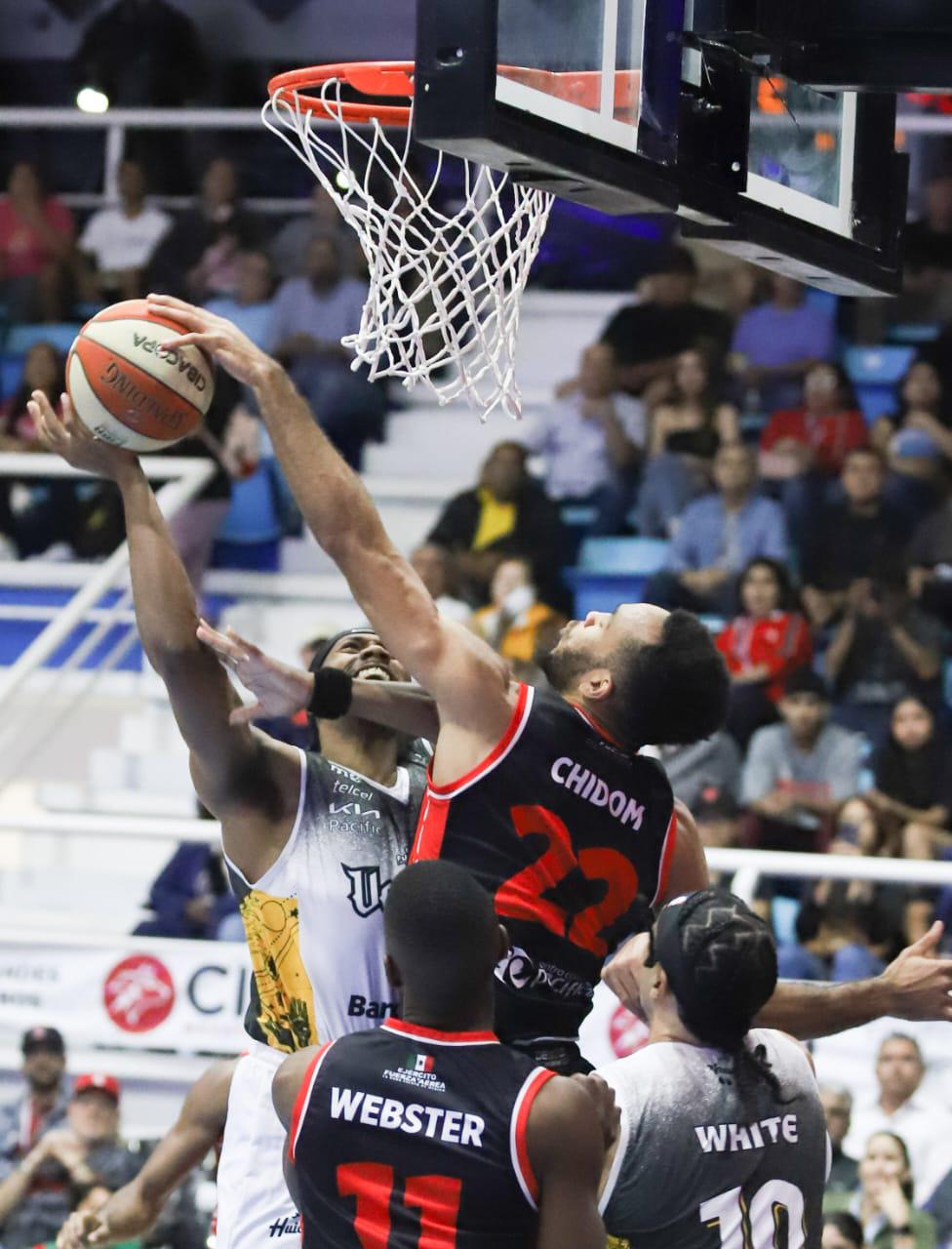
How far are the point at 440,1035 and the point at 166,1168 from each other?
5.97 feet

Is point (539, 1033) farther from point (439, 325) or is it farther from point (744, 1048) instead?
point (439, 325)

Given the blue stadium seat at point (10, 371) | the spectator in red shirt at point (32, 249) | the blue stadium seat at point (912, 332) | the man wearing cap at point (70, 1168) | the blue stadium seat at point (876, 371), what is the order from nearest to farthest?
the man wearing cap at point (70, 1168), the blue stadium seat at point (876, 371), the blue stadium seat at point (912, 332), the blue stadium seat at point (10, 371), the spectator in red shirt at point (32, 249)

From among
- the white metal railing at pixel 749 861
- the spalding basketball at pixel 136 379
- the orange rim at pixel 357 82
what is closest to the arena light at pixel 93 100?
the white metal railing at pixel 749 861

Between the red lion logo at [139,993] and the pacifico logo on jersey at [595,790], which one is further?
→ the red lion logo at [139,993]

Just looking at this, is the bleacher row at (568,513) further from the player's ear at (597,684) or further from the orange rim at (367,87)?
the player's ear at (597,684)

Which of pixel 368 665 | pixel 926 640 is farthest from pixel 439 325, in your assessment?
pixel 926 640

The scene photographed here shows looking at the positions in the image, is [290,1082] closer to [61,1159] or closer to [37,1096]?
[61,1159]

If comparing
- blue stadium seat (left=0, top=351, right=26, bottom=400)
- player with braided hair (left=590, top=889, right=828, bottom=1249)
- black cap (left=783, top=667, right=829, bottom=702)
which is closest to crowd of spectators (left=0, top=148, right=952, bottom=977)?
black cap (left=783, top=667, right=829, bottom=702)

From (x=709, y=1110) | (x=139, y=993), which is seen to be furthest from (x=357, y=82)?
(x=139, y=993)

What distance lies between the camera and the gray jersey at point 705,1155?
3.45 meters

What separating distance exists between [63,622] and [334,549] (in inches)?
188

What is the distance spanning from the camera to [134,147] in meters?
12.0

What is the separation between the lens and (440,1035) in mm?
3270

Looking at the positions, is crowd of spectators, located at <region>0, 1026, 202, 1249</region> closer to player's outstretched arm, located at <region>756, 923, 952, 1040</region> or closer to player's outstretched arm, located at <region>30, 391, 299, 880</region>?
player's outstretched arm, located at <region>30, 391, 299, 880</region>
